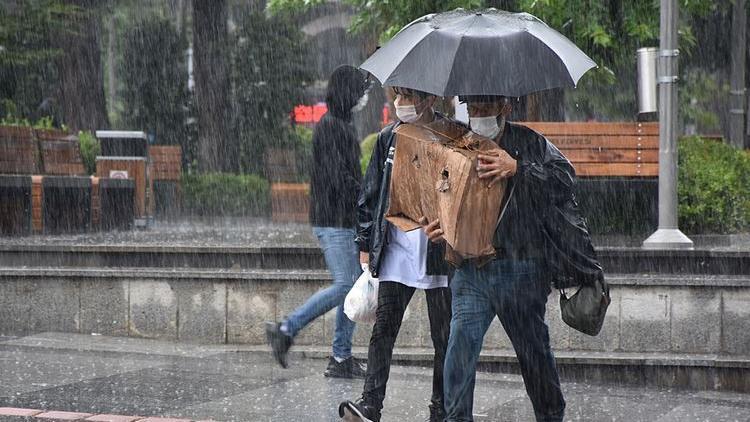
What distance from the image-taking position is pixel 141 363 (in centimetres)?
957

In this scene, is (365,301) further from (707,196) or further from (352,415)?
(707,196)

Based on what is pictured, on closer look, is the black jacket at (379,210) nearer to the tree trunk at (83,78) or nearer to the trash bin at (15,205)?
the trash bin at (15,205)

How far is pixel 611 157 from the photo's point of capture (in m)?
13.3

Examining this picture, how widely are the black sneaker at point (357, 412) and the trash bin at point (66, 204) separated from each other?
1033 cm

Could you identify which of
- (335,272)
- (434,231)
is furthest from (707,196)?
(434,231)

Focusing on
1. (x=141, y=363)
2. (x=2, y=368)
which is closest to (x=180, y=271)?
(x=141, y=363)

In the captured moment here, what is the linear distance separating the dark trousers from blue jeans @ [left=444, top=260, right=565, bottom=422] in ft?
2.91

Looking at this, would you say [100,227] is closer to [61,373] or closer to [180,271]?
[180,271]

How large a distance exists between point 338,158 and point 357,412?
7.97 feet

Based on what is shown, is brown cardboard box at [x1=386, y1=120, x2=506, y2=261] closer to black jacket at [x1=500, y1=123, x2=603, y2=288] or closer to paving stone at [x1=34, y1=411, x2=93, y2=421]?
black jacket at [x1=500, y1=123, x2=603, y2=288]

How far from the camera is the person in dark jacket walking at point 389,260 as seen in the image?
671 centimetres

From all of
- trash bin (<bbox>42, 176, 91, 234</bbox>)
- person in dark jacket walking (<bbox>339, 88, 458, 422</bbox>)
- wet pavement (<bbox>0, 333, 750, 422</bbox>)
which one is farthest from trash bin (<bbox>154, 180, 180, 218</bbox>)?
person in dark jacket walking (<bbox>339, 88, 458, 422</bbox>)

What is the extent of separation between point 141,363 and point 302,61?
16339 mm

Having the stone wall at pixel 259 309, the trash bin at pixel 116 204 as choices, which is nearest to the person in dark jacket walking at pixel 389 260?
the stone wall at pixel 259 309
